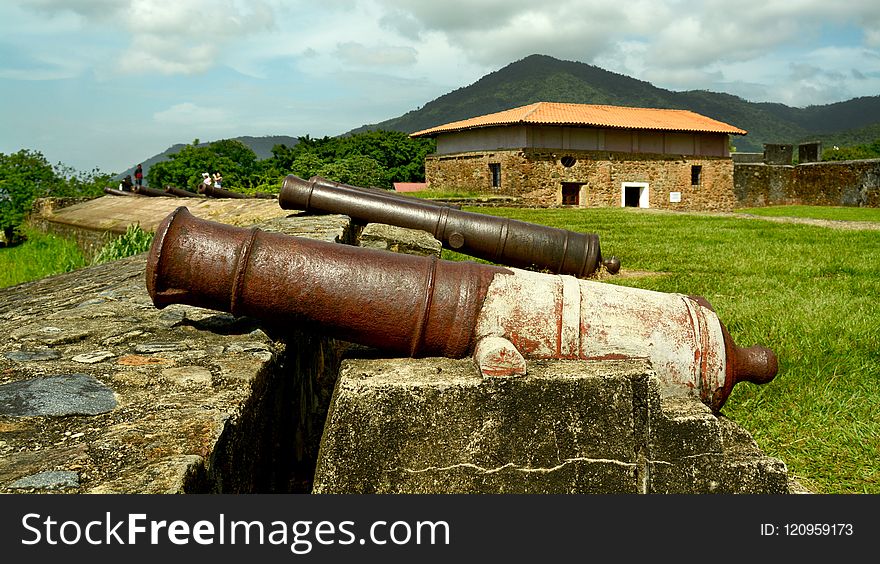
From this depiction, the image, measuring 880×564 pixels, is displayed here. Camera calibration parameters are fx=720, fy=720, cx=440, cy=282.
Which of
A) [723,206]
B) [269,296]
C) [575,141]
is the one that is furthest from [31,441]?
[723,206]

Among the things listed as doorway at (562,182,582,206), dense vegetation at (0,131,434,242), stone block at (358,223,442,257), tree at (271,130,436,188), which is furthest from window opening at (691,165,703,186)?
stone block at (358,223,442,257)

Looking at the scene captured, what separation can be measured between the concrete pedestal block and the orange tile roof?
84.3ft

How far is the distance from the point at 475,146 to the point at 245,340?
27.9m

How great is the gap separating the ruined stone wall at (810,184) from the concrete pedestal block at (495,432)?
108 ft

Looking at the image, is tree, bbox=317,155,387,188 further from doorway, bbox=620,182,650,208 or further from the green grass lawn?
the green grass lawn

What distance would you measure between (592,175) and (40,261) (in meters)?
21.7

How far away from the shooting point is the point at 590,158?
95.0ft

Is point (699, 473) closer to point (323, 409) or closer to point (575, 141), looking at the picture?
point (323, 409)

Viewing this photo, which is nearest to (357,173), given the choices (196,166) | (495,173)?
(495,173)

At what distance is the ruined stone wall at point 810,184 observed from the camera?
30438 millimetres

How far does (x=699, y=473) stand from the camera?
227 centimetres

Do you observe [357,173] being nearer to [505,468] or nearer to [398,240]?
[398,240]

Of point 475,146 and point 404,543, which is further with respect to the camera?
point 475,146

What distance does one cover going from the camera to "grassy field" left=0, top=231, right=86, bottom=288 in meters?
10.5
